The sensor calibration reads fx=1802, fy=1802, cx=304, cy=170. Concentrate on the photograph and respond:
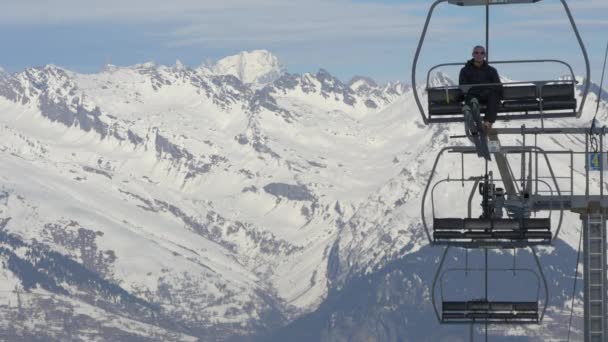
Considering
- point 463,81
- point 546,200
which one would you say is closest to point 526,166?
point 546,200

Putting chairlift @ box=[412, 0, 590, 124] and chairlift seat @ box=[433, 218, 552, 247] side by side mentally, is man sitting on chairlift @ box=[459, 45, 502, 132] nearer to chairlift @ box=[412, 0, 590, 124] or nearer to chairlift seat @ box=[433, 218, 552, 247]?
chairlift @ box=[412, 0, 590, 124]

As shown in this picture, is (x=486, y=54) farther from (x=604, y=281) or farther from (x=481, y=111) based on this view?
(x=604, y=281)

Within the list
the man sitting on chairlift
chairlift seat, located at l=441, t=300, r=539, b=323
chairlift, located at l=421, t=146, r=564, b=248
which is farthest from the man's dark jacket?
chairlift seat, located at l=441, t=300, r=539, b=323

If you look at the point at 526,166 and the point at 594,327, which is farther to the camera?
the point at 526,166

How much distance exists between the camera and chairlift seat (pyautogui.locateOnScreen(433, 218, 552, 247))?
4672 centimetres

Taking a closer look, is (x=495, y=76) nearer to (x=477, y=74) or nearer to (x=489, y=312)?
(x=477, y=74)

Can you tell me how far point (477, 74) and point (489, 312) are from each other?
6.83 meters

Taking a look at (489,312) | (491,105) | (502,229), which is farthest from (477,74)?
(489,312)

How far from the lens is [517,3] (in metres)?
43.8

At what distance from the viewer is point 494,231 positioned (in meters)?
47.0

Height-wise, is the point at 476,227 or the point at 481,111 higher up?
the point at 481,111

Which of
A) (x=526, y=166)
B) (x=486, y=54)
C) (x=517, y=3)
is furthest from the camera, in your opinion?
(x=526, y=166)

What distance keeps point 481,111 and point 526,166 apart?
5.80m

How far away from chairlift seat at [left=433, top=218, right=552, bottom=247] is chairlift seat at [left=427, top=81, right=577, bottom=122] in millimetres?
2767
